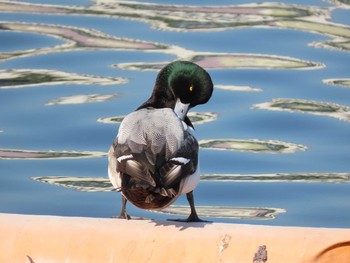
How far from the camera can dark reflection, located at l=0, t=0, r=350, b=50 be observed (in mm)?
12617

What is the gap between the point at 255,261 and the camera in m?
5.25

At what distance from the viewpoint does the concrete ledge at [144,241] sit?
5.23 meters

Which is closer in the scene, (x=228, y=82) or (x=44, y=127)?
(x=44, y=127)

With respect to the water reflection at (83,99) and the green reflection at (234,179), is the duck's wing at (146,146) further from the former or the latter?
the water reflection at (83,99)

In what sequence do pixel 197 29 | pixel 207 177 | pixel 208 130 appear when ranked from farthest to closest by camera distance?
pixel 197 29
pixel 208 130
pixel 207 177

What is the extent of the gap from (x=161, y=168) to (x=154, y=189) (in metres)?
0.13

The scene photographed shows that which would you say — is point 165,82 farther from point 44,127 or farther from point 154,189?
point 44,127

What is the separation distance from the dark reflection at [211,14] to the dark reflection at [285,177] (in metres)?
3.43

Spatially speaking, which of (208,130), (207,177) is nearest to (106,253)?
(207,177)

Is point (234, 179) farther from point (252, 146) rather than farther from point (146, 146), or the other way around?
point (146, 146)

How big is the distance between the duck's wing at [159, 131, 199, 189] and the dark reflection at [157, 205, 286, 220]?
1889mm

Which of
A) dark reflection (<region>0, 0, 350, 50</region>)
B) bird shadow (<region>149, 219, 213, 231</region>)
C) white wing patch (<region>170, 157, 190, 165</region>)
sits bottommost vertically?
dark reflection (<region>0, 0, 350, 50</region>)

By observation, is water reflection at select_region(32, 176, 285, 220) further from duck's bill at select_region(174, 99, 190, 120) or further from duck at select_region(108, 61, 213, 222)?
duck at select_region(108, 61, 213, 222)

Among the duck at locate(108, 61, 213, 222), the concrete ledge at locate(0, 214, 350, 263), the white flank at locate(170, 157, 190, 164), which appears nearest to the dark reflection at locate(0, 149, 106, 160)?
the duck at locate(108, 61, 213, 222)
